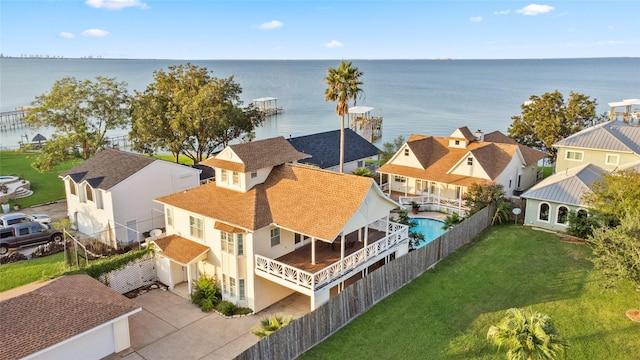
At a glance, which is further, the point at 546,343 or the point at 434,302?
the point at 434,302

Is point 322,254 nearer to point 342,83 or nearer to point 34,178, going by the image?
point 342,83

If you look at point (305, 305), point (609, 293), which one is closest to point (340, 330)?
point (305, 305)

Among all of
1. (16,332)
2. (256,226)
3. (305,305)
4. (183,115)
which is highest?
(183,115)

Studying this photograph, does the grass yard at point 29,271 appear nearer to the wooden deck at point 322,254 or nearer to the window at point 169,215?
the window at point 169,215

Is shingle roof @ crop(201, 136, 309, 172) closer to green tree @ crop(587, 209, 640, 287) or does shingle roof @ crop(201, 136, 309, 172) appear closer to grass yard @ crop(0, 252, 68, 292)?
grass yard @ crop(0, 252, 68, 292)

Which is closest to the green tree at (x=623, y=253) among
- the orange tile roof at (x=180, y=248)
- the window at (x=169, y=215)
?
the orange tile roof at (x=180, y=248)

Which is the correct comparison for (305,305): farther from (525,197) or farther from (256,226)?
(525,197)

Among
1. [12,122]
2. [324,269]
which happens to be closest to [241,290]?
[324,269]
